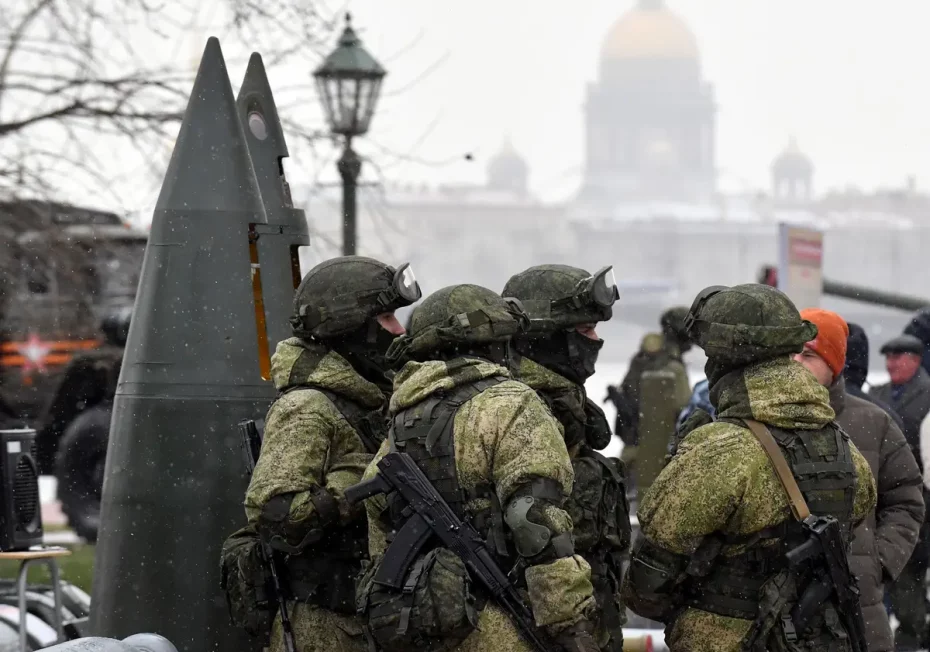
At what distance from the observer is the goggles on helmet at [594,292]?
4.77 metres

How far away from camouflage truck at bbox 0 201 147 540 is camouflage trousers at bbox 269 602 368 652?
7.35m

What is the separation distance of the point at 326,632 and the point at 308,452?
22.1 inches

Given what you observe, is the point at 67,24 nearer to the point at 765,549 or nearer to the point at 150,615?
the point at 150,615

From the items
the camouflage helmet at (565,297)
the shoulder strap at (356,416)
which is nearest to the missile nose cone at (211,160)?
the shoulder strap at (356,416)

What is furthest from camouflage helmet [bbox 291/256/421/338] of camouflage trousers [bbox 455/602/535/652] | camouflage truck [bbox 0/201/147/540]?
camouflage truck [bbox 0/201/147/540]

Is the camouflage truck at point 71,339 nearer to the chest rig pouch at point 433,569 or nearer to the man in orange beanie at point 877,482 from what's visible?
the man in orange beanie at point 877,482

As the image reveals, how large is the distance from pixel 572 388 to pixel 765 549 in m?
0.89

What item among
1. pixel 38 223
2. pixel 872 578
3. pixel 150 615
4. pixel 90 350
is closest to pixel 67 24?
pixel 38 223

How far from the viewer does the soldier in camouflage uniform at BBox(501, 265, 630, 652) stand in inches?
179

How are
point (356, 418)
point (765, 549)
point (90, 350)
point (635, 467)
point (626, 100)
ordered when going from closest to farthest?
point (765, 549), point (356, 418), point (635, 467), point (90, 350), point (626, 100)

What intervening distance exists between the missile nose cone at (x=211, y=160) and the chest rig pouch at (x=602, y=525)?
158cm

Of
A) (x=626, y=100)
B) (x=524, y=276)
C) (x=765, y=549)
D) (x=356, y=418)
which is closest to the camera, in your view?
(x=765, y=549)

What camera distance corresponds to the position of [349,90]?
9492 millimetres

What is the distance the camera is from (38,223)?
10.8 m
